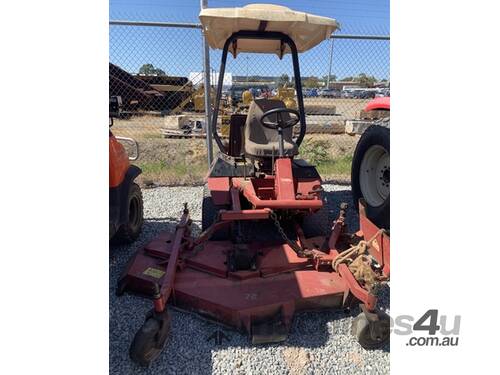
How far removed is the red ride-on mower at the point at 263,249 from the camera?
2.20 m

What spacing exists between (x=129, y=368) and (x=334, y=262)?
1501mm

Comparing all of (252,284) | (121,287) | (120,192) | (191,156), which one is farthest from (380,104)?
(191,156)

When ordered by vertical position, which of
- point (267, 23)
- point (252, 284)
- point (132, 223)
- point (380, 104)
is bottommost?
point (252, 284)

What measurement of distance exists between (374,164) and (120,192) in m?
2.70

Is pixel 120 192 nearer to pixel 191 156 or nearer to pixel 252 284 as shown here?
pixel 252 284

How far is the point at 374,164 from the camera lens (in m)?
3.90

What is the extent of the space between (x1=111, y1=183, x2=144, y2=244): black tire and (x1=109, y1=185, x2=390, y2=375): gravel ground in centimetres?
85

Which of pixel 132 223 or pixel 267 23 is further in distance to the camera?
pixel 132 223

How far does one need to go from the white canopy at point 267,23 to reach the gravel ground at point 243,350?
2275 millimetres

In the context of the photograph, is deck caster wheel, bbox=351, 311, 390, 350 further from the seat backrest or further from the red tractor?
the seat backrest

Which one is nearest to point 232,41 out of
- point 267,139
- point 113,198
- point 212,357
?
point 267,139
